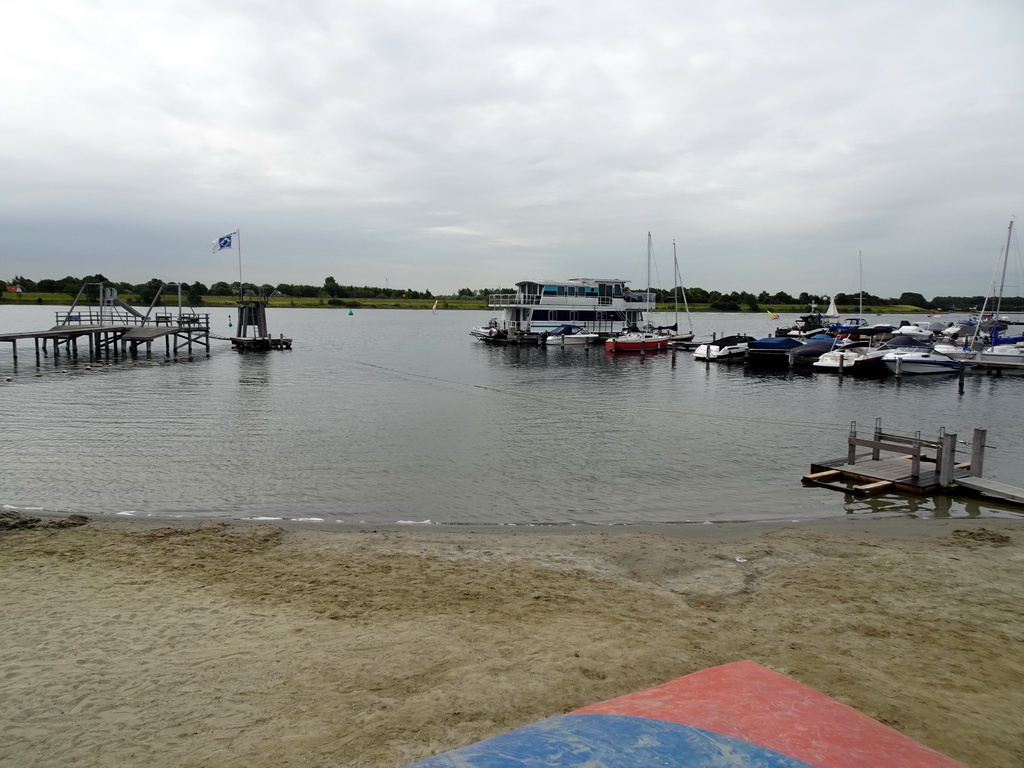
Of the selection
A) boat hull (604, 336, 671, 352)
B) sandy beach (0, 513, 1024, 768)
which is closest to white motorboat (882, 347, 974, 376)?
boat hull (604, 336, 671, 352)

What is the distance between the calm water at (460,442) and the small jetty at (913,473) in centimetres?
58

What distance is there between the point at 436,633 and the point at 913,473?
1500cm

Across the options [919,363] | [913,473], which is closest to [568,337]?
[919,363]

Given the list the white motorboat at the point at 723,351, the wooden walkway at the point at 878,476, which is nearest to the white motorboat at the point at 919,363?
the white motorboat at the point at 723,351

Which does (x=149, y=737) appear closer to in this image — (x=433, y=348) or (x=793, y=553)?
(x=793, y=553)

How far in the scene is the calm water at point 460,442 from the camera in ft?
54.8

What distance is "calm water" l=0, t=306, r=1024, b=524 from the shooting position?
16703 mm

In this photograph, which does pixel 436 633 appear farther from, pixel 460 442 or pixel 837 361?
pixel 837 361

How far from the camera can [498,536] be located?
13906mm

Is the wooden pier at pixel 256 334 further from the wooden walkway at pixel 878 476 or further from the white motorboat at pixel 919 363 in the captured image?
the wooden walkway at pixel 878 476

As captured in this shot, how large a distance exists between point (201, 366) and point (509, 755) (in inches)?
2262

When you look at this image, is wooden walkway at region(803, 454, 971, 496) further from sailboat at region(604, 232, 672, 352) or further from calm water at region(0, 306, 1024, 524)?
sailboat at region(604, 232, 672, 352)

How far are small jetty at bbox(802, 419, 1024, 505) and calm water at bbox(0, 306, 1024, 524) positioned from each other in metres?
0.58

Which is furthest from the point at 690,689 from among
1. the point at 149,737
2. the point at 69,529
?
the point at 69,529
